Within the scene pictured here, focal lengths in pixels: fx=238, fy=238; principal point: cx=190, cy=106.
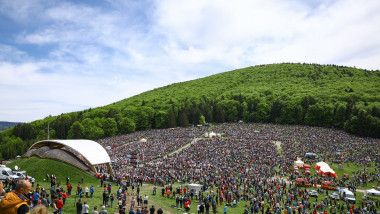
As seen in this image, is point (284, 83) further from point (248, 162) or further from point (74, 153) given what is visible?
point (74, 153)

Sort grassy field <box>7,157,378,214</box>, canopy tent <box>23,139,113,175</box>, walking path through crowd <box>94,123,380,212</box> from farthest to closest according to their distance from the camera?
1. canopy tent <box>23,139,113,175</box>
2. walking path through crowd <box>94,123,380,212</box>
3. grassy field <box>7,157,378,214</box>

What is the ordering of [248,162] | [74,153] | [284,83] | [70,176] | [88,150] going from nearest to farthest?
[70,176], [88,150], [74,153], [248,162], [284,83]

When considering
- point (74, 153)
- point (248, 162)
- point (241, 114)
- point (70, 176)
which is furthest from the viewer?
point (241, 114)

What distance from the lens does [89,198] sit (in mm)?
20266

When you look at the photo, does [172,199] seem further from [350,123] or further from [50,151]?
[350,123]

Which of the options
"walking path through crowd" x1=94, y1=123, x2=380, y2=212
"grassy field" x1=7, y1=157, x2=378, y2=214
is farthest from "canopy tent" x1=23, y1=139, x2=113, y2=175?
"walking path through crowd" x1=94, y1=123, x2=380, y2=212

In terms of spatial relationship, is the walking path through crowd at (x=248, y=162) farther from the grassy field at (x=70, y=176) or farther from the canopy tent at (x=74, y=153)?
the canopy tent at (x=74, y=153)

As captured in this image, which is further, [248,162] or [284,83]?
[284,83]

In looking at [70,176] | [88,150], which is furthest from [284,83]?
[70,176]

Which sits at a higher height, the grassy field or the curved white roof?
the curved white roof

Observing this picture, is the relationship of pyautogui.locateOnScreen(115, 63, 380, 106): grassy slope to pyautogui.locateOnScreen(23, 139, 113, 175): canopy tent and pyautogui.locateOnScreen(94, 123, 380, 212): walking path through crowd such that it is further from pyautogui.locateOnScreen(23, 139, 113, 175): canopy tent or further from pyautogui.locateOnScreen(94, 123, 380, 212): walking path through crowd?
pyautogui.locateOnScreen(23, 139, 113, 175): canopy tent

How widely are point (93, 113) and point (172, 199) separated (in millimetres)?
86895

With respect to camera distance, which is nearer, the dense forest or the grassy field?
the grassy field

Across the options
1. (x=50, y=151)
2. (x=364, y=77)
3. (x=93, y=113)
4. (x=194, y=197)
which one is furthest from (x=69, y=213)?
(x=364, y=77)
